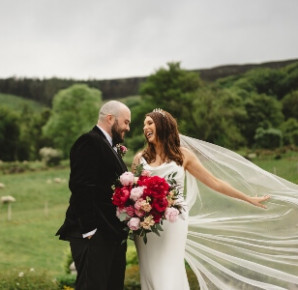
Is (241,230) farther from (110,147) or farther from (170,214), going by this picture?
(110,147)

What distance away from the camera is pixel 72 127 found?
58.5 m

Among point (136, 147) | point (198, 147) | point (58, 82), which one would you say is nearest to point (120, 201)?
point (198, 147)

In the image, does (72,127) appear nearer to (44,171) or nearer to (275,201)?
(44,171)

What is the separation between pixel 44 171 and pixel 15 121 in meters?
24.7

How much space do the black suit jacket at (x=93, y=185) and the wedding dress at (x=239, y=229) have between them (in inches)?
53.6

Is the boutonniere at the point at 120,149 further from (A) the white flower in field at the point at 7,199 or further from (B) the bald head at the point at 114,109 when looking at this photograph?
(A) the white flower in field at the point at 7,199

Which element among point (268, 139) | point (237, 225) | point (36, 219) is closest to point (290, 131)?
point (268, 139)

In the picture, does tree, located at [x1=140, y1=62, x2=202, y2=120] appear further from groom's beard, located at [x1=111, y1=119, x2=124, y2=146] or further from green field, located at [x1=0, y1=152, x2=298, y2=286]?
groom's beard, located at [x1=111, y1=119, x2=124, y2=146]

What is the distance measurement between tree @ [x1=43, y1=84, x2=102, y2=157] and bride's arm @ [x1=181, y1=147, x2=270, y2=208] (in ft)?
162

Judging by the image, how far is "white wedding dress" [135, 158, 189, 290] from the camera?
4.88 metres

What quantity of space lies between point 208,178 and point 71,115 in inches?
2193

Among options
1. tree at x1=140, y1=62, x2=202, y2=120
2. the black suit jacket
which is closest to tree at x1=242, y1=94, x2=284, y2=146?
tree at x1=140, y1=62, x2=202, y2=120

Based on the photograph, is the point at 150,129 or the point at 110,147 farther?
the point at 150,129

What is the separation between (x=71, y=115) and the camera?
60.1 meters
